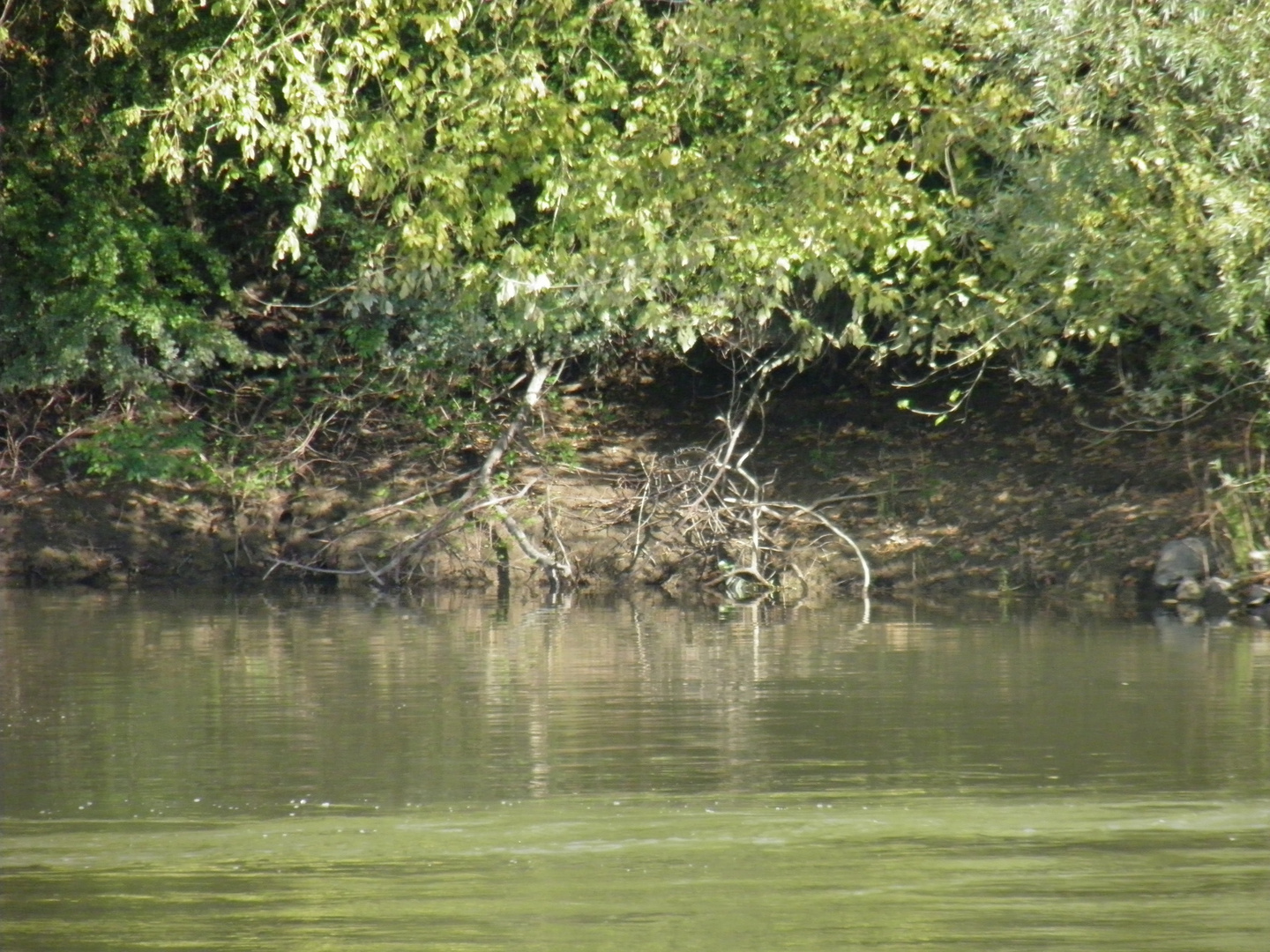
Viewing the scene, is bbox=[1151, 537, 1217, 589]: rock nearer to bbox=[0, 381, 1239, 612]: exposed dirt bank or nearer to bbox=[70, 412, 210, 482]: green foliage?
bbox=[0, 381, 1239, 612]: exposed dirt bank

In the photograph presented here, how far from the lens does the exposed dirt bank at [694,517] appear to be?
52.4ft

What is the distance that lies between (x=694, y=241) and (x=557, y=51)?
2136mm

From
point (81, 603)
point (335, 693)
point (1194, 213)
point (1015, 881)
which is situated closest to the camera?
point (1015, 881)

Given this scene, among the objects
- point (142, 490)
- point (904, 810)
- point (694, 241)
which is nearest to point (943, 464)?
point (694, 241)

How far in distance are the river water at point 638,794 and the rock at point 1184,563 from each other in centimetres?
287

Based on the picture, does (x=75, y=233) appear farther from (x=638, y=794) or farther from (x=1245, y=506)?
(x=638, y=794)

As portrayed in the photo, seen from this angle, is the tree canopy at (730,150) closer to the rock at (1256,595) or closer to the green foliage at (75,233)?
the green foliage at (75,233)

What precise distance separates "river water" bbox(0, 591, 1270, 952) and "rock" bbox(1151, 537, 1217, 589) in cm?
287

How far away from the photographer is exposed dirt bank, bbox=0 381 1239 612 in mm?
15961

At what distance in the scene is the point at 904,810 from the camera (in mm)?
6492

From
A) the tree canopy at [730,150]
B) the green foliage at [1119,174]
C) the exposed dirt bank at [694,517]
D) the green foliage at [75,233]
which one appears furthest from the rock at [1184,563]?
the green foliage at [75,233]

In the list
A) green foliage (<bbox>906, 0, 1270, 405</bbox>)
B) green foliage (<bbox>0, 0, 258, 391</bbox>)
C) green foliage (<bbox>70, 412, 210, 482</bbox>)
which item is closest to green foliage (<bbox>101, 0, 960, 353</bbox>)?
green foliage (<bbox>906, 0, 1270, 405</bbox>)

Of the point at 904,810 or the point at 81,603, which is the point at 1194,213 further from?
the point at 81,603

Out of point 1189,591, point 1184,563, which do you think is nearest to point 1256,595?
point 1189,591
